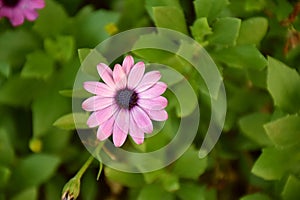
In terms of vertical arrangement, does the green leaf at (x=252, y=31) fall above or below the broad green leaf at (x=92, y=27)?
above

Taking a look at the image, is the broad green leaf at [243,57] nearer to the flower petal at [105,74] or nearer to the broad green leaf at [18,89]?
the flower petal at [105,74]

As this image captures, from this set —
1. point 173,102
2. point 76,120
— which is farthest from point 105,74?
point 173,102

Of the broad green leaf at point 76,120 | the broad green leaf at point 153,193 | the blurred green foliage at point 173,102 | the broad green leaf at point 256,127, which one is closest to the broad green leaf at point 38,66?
the blurred green foliage at point 173,102

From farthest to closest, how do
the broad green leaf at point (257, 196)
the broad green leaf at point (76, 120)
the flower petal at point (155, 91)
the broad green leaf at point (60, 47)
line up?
the broad green leaf at point (60, 47) < the broad green leaf at point (257, 196) < the broad green leaf at point (76, 120) < the flower petal at point (155, 91)

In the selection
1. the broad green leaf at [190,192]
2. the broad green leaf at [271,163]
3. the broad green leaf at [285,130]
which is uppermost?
the broad green leaf at [285,130]

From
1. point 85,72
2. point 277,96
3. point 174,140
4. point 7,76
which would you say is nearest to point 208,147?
point 174,140

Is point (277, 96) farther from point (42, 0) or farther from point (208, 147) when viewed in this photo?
point (42, 0)

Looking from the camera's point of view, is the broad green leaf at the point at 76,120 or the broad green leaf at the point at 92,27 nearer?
the broad green leaf at the point at 76,120

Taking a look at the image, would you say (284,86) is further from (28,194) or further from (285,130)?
(28,194)
